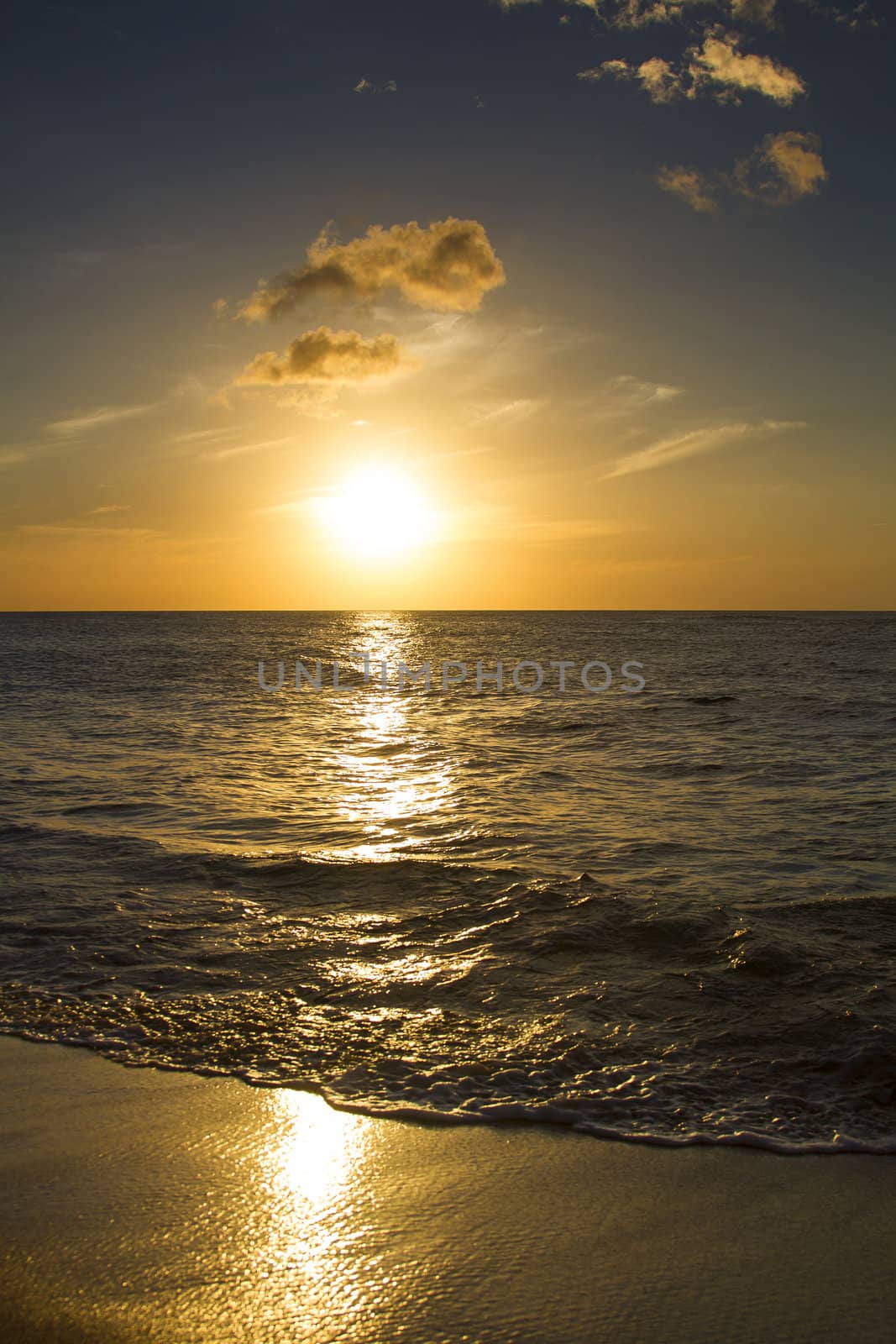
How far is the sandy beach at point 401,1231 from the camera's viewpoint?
2.97m

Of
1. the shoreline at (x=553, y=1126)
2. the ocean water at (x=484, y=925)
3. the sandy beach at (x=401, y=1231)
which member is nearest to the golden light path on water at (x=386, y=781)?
the ocean water at (x=484, y=925)

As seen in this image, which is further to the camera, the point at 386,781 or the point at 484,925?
the point at 386,781

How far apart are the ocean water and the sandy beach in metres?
0.33

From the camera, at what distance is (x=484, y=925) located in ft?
23.6

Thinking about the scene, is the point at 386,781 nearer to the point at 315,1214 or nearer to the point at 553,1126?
the point at 553,1126

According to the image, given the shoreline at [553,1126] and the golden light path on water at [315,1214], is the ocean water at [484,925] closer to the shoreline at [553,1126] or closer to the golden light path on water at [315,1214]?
the shoreline at [553,1126]

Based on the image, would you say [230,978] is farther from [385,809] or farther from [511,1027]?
[385,809]

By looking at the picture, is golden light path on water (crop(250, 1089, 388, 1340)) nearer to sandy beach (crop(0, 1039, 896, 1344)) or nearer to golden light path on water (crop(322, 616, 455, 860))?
sandy beach (crop(0, 1039, 896, 1344))

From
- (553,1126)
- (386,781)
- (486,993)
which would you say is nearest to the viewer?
(553,1126)

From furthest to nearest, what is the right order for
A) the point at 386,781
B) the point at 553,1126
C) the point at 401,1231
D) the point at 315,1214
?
the point at 386,781
the point at 553,1126
the point at 315,1214
the point at 401,1231

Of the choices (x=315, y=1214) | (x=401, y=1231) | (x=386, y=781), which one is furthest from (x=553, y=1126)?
(x=386, y=781)

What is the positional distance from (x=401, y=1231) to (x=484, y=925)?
3.79 metres

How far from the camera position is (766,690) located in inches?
1236

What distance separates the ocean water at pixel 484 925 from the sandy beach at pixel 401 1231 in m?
0.33
